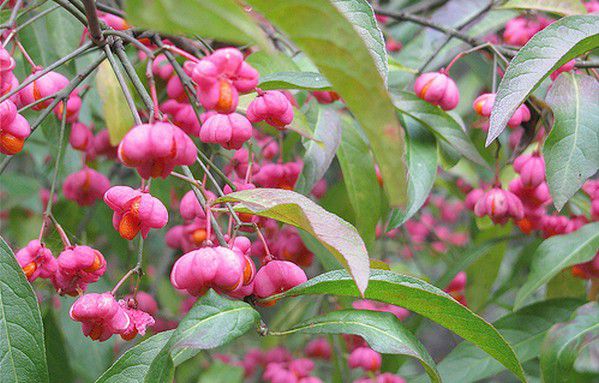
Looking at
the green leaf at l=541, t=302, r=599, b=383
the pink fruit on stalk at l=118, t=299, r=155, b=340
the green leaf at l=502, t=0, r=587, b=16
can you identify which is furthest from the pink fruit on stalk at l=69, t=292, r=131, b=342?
the green leaf at l=502, t=0, r=587, b=16

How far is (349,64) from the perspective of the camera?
583mm

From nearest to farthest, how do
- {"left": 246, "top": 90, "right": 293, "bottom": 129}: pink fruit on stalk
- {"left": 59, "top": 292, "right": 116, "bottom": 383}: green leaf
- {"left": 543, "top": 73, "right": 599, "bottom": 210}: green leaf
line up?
{"left": 246, "top": 90, "right": 293, "bottom": 129}: pink fruit on stalk, {"left": 543, "top": 73, "right": 599, "bottom": 210}: green leaf, {"left": 59, "top": 292, "right": 116, "bottom": 383}: green leaf

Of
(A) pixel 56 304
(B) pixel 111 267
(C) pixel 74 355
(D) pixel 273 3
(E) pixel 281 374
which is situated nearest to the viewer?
(D) pixel 273 3

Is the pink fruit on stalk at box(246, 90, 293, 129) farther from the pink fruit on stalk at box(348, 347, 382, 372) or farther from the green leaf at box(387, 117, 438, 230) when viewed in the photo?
the pink fruit on stalk at box(348, 347, 382, 372)

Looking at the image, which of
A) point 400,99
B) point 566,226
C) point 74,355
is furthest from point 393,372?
point 74,355

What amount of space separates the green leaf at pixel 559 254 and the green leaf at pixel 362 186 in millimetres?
256

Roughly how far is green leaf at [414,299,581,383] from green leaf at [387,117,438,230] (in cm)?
29

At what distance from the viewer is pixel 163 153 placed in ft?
2.38

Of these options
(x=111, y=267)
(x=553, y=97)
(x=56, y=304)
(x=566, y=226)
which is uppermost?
(x=553, y=97)

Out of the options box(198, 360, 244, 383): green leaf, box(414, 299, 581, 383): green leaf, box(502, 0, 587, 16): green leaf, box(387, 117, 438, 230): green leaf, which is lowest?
box(198, 360, 244, 383): green leaf

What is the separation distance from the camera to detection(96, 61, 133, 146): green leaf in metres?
1.20

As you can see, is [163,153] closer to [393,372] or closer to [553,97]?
[553,97]

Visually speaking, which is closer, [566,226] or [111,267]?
[566,226]

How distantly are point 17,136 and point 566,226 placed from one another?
0.95 meters
